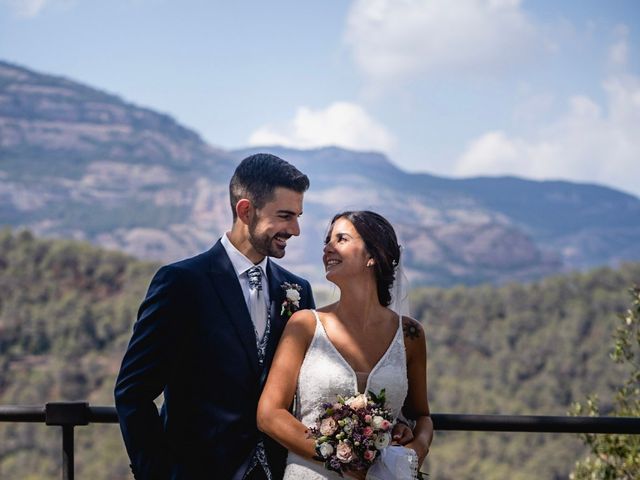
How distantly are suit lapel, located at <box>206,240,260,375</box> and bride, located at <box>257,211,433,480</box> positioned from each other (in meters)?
0.09

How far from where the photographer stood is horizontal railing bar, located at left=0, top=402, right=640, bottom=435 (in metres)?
3.47

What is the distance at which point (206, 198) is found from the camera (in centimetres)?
14262

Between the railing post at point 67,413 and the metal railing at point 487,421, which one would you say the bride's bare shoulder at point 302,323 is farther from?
the railing post at point 67,413

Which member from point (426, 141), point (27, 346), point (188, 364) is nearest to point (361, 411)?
point (188, 364)

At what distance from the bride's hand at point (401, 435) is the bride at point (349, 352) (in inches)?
1.2

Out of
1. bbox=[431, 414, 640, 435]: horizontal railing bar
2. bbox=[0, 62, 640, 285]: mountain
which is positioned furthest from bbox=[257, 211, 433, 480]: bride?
bbox=[0, 62, 640, 285]: mountain

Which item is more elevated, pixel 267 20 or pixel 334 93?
pixel 267 20

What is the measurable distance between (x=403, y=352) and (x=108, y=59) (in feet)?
617

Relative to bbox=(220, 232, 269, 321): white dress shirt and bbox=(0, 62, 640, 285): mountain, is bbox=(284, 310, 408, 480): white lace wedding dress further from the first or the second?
bbox=(0, 62, 640, 285): mountain

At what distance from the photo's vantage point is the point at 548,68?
196 metres

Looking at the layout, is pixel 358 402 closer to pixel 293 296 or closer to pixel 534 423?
pixel 293 296

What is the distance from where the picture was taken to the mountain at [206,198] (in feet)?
395

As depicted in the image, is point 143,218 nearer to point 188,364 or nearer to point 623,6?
point 623,6

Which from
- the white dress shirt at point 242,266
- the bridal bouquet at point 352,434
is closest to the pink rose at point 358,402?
the bridal bouquet at point 352,434
